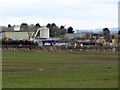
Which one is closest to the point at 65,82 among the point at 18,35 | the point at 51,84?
the point at 51,84

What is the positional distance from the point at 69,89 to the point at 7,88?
264cm

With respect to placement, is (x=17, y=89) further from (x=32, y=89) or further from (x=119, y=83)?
(x=119, y=83)

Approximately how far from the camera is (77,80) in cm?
2577

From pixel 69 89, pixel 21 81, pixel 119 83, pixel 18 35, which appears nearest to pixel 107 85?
pixel 119 83

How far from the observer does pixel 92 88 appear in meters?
21.6

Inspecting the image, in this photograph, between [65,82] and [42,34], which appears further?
[42,34]

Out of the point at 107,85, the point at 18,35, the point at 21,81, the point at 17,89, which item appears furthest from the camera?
the point at 18,35

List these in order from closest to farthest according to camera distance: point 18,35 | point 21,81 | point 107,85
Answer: point 107,85 < point 21,81 < point 18,35

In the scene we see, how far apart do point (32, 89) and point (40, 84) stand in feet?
7.43

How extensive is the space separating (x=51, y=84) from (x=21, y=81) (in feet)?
7.06

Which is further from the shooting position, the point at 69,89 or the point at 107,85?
the point at 107,85

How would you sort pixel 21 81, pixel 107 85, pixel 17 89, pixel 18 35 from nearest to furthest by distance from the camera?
pixel 17 89, pixel 107 85, pixel 21 81, pixel 18 35

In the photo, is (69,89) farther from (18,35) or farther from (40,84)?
(18,35)

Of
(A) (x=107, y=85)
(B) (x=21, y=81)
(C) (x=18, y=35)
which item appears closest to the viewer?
(A) (x=107, y=85)
